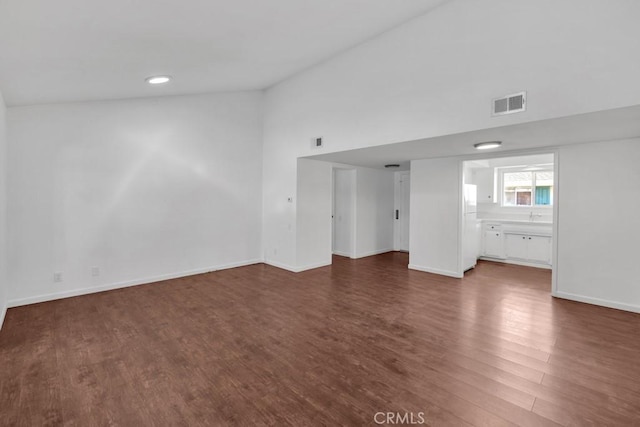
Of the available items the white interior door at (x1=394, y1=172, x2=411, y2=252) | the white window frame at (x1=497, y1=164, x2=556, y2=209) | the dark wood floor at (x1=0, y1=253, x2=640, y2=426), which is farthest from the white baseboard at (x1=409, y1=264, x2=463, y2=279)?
the white window frame at (x1=497, y1=164, x2=556, y2=209)

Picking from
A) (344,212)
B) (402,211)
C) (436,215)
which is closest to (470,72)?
(436,215)

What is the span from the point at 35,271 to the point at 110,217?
3.61 ft

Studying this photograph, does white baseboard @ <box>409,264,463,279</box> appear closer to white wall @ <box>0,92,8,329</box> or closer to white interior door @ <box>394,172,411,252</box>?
white interior door @ <box>394,172,411,252</box>

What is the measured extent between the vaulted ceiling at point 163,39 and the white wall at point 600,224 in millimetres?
3024

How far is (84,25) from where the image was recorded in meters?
2.07

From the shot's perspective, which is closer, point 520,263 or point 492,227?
point 520,263

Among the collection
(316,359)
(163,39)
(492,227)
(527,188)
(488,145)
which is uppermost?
(163,39)

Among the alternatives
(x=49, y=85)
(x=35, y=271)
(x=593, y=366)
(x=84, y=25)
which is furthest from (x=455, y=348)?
(x=35, y=271)

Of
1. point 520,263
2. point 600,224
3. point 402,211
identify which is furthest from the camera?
point 402,211

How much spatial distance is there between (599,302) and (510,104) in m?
3.15

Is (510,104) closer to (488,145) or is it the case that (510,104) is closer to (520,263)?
(488,145)

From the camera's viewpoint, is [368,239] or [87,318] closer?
[87,318]

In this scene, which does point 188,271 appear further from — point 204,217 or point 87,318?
point 87,318

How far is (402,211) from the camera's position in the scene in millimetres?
8242
